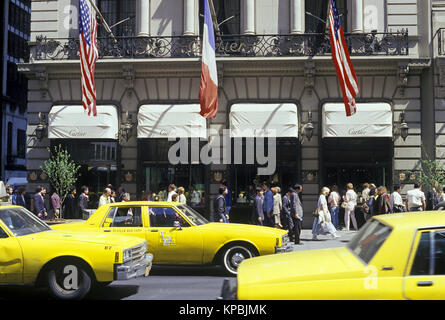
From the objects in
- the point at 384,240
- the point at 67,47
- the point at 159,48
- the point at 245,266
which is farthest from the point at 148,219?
the point at 67,47

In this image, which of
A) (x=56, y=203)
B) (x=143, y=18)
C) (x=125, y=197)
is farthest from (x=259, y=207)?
(x=143, y=18)

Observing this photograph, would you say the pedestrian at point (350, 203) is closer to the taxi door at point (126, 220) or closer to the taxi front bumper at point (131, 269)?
the taxi door at point (126, 220)

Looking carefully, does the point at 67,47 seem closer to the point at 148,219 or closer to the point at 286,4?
the point at 286,4

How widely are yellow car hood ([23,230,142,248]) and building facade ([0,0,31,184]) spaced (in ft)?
142

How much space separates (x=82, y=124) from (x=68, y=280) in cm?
1356

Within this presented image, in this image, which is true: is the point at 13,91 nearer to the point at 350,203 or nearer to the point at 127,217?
the point at 350,203

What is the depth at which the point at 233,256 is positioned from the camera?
421 inches

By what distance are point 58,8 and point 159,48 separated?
4930 mm

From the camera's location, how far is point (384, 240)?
16.4 feet

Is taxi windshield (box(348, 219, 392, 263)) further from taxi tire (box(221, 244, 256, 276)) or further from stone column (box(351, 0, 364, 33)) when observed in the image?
Answer: stone column (box(351, 0, 364, 33))

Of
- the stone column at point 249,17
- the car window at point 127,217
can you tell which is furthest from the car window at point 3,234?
the stone column at point 249,17

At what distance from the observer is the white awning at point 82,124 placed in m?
20.7

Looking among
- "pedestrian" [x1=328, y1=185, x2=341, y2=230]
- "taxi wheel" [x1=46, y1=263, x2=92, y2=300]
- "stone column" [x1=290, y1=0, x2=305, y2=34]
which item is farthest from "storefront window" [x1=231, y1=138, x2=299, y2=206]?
"taxi wheel" [x1=46, y1=263, x2=92, y2=300]

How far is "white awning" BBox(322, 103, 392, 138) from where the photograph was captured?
19750 mm
